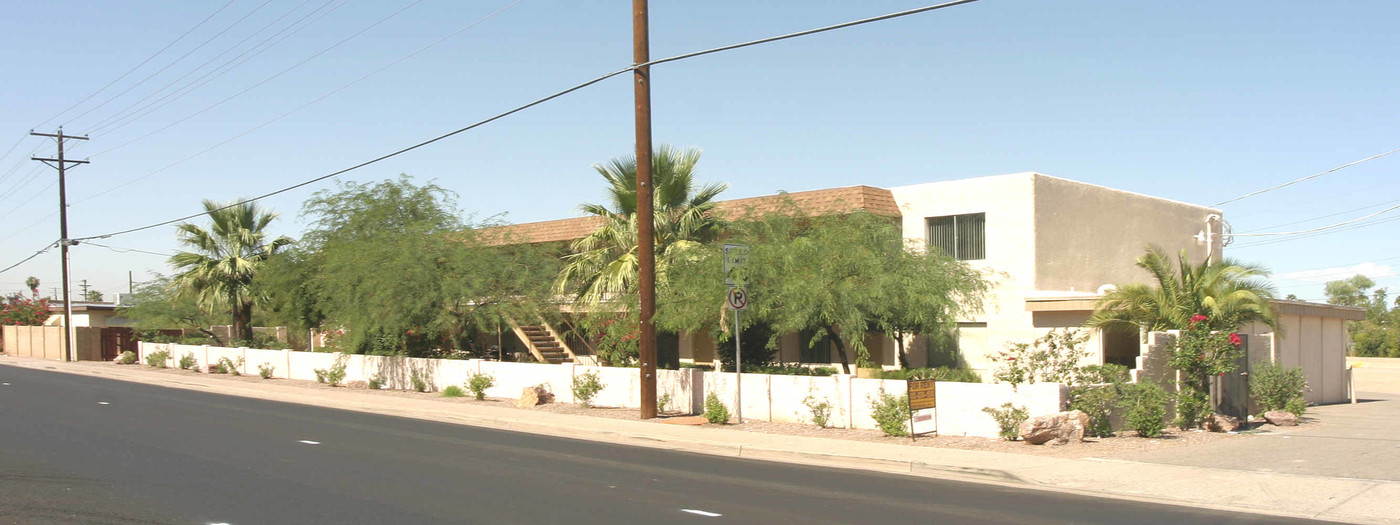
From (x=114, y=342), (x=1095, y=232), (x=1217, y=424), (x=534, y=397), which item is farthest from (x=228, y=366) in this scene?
Answer: (x=1217, y=424)

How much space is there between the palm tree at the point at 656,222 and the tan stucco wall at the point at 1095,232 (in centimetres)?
804

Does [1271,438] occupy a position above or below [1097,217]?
below

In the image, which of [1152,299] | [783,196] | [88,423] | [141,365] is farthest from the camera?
[141,365]

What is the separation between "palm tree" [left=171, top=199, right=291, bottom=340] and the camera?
4025cm

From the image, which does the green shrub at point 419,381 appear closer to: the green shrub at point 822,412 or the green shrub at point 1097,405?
the green shrub at point 822,412

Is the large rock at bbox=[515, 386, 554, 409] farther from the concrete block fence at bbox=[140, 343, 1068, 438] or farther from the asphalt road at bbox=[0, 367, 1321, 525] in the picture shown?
the asphalt road at bbox=[0, 367, 1321, 525]

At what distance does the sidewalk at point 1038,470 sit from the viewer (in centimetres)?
1102

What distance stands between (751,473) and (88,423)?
12969 mm

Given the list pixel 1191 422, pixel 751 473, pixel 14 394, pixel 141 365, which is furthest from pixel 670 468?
pixel 141 365

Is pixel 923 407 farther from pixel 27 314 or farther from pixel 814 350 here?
pixel 27 314

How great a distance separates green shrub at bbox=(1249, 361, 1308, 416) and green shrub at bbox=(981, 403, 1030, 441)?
6.05 meters

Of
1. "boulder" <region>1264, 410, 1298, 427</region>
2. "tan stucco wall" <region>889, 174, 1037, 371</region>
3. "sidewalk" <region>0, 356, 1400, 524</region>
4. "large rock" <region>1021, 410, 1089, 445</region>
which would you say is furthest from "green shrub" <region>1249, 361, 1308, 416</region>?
"sidewalk" <region>0, 356, 1400, 524</region>

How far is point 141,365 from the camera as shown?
Result: 150ft

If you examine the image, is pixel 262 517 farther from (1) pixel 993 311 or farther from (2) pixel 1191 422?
(1) pixel 993 311
